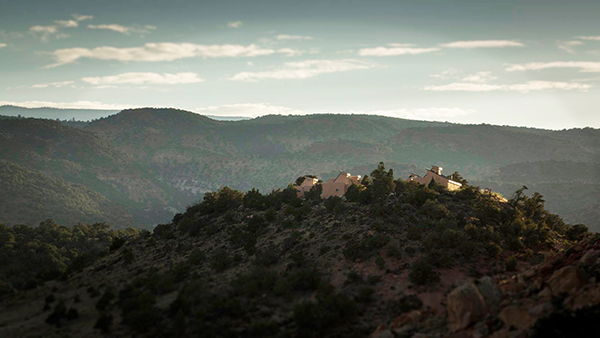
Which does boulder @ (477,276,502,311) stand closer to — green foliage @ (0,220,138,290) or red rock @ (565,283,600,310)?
red rock @ (565,283,600,310)

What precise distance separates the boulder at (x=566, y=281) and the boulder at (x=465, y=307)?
4.44 meters

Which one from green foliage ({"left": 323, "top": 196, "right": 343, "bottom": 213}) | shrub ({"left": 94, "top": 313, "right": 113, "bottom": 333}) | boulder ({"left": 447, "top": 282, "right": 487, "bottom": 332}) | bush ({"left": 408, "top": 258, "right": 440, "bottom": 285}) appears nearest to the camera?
boulder ({"left": 447, "top": 282, "right": 487, "bottom": 332})

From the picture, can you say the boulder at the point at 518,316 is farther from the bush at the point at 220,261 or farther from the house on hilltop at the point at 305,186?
the house on hilltop at the point at 305,186

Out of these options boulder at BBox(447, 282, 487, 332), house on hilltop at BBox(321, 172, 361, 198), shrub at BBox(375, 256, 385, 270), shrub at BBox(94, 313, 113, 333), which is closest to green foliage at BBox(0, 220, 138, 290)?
shrub at BBox(94, 313, 113, 333)

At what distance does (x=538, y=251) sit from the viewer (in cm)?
5522

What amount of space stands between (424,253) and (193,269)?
2370 centimetres

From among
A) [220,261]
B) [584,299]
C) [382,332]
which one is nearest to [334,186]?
[220,261]

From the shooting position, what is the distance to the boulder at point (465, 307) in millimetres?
32625

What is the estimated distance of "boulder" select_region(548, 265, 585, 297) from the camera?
3250cm

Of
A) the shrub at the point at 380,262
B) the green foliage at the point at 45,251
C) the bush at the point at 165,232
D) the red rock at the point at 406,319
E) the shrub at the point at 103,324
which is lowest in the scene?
the green foliage at the point at 45,251

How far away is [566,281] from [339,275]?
66.4 feet

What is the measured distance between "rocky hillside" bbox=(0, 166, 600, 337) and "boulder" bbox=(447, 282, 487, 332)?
0.09m

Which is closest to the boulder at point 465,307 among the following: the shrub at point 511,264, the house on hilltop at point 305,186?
the shrub at point 511,264

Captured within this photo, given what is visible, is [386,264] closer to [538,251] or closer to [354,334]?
[354,334]
